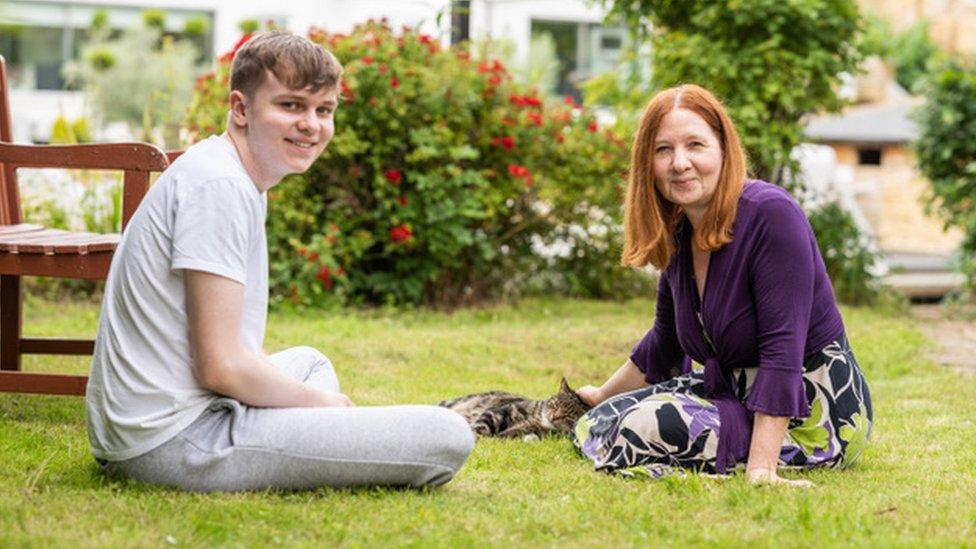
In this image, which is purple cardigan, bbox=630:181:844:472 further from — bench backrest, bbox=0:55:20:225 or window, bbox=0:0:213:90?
window, bbox=0:0:213:90

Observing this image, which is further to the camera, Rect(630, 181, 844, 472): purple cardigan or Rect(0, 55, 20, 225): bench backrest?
Rect(0, 55, 20, 225): bench backrest

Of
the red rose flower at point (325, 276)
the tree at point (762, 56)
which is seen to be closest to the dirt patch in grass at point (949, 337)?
the tree at point (762, 56)

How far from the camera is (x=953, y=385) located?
651 cm

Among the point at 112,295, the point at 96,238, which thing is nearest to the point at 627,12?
the point at 96,238

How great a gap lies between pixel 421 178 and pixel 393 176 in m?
0.17

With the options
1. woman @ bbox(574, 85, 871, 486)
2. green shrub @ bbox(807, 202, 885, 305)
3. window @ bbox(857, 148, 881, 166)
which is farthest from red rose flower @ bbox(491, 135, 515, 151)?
window @ bbox(857, 148, 881, 166)

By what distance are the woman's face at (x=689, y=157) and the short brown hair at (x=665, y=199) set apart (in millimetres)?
22

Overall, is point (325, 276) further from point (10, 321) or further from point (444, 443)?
point (444, 443)

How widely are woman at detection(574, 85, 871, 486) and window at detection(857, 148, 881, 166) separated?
1641cm

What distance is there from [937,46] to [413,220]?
1626 cm

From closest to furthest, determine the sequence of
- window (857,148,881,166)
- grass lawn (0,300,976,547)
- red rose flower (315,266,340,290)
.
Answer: grass lawn (0,300,976,547) < red rose flower (315,266,340,290) < window (857,148,881,166)

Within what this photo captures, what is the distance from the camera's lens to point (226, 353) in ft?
11.7

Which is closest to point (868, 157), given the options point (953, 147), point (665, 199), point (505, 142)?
point (953, 147)

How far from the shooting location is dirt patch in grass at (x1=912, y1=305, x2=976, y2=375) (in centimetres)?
757
